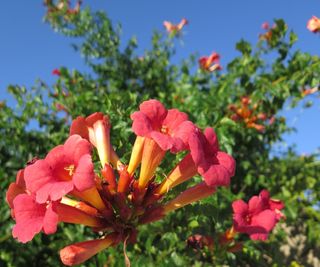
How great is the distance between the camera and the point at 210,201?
1.95 m

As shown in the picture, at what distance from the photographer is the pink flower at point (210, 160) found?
58.7 inches

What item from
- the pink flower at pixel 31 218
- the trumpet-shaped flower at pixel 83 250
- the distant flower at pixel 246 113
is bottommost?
the trumpet-shaped flower at pixel 83 250

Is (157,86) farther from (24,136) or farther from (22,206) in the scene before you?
(22,206)

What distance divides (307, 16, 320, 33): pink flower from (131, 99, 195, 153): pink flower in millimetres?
2720

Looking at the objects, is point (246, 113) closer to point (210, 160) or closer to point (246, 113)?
point (246, 113)

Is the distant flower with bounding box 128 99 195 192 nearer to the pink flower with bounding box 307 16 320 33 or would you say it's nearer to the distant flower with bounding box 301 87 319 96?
the pink flower with bounding box 307 16 320 33

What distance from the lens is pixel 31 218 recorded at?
157 cm

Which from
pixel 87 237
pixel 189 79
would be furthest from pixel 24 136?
pixel 189 79

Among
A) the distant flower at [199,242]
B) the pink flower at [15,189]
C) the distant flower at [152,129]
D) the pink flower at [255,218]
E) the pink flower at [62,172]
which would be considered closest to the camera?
the pink flower at [62,172]

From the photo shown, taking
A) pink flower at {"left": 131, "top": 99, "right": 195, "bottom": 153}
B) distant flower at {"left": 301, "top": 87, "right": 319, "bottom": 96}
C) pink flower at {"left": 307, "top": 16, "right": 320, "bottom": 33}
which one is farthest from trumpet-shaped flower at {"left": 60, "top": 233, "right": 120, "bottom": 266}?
distant flower at {"left": 301, "top": 87, "right": 319, "bottom": 96}

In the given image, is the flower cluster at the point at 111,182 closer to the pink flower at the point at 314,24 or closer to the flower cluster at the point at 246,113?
the pink flower at the point at 314,24

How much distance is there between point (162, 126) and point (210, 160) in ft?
0.87

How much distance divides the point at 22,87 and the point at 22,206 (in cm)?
373

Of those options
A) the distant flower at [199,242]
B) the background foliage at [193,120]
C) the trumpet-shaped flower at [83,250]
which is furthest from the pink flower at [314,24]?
the trumpet-shaped flower at [83,250]
